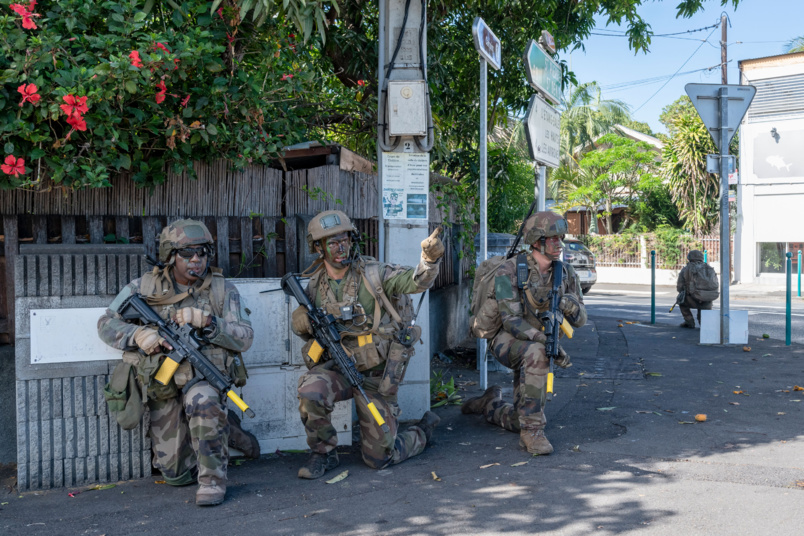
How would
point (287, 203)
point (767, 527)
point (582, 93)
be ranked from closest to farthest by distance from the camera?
1. point (767, 527)
2. point (287, 203)
3. point (582, 93)

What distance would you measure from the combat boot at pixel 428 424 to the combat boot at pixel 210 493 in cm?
152

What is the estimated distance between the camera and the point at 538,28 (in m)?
9.04

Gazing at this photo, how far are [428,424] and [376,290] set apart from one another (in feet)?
3.82

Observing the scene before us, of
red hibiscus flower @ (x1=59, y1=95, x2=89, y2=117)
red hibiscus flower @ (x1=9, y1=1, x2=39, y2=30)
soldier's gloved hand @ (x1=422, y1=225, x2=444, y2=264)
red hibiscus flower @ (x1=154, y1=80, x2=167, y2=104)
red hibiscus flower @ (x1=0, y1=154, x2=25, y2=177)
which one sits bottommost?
soldier's gloved hand @ (x1=422, y1=225, x2=444, y2=264)

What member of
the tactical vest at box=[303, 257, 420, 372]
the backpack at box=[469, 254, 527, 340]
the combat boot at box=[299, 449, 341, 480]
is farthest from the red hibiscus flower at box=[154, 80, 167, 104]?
the backpack at box=[469, 254, 527, 340]

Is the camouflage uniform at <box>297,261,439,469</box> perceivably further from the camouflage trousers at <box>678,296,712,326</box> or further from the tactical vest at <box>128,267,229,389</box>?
the camouflage trousers at <box>678,296,712,326</box>

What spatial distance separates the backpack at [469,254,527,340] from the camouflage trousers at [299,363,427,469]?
1007mm

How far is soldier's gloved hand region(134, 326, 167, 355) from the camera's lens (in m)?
3.92

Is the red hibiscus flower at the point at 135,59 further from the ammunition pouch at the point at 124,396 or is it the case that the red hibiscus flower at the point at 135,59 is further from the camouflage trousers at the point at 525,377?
the camouflage trousers at the point at 525,377

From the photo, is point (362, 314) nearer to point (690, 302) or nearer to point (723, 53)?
point (690, 302)

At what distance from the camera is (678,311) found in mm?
13680

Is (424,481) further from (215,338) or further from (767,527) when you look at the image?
(767,527)

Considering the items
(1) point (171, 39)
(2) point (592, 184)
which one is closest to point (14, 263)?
(1) point (171, 39)

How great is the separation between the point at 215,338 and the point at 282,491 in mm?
963
